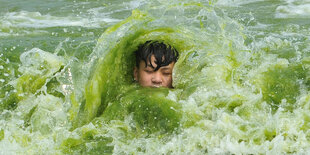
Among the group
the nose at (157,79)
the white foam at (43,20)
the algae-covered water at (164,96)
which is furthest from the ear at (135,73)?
the white foam at (43,20)

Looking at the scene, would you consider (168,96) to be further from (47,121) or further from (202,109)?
(47,121)

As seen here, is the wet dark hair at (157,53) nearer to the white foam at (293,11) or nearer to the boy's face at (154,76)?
the boy's face at (154,76)

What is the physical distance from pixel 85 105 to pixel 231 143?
63.4 inches

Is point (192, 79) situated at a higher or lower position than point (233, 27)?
lower

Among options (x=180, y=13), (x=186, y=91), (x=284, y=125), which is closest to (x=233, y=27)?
(x=180, y=13)

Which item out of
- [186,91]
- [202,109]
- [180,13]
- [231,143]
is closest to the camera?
[231,143]

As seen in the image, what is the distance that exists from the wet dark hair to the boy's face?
1.8 inches

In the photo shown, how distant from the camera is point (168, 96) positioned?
4.62m

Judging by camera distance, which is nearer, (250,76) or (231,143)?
(231,143)

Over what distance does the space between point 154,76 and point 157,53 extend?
257mm

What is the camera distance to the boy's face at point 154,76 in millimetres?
5070

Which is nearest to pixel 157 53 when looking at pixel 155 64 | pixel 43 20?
pixel 155 64

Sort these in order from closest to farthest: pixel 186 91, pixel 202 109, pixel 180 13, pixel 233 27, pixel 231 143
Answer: pixel 231 143 < pixel 202 109 < pixel 186 91 < pixel 180 13 < pixel 233 27

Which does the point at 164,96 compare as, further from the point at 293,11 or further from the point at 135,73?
the point at 293,11
